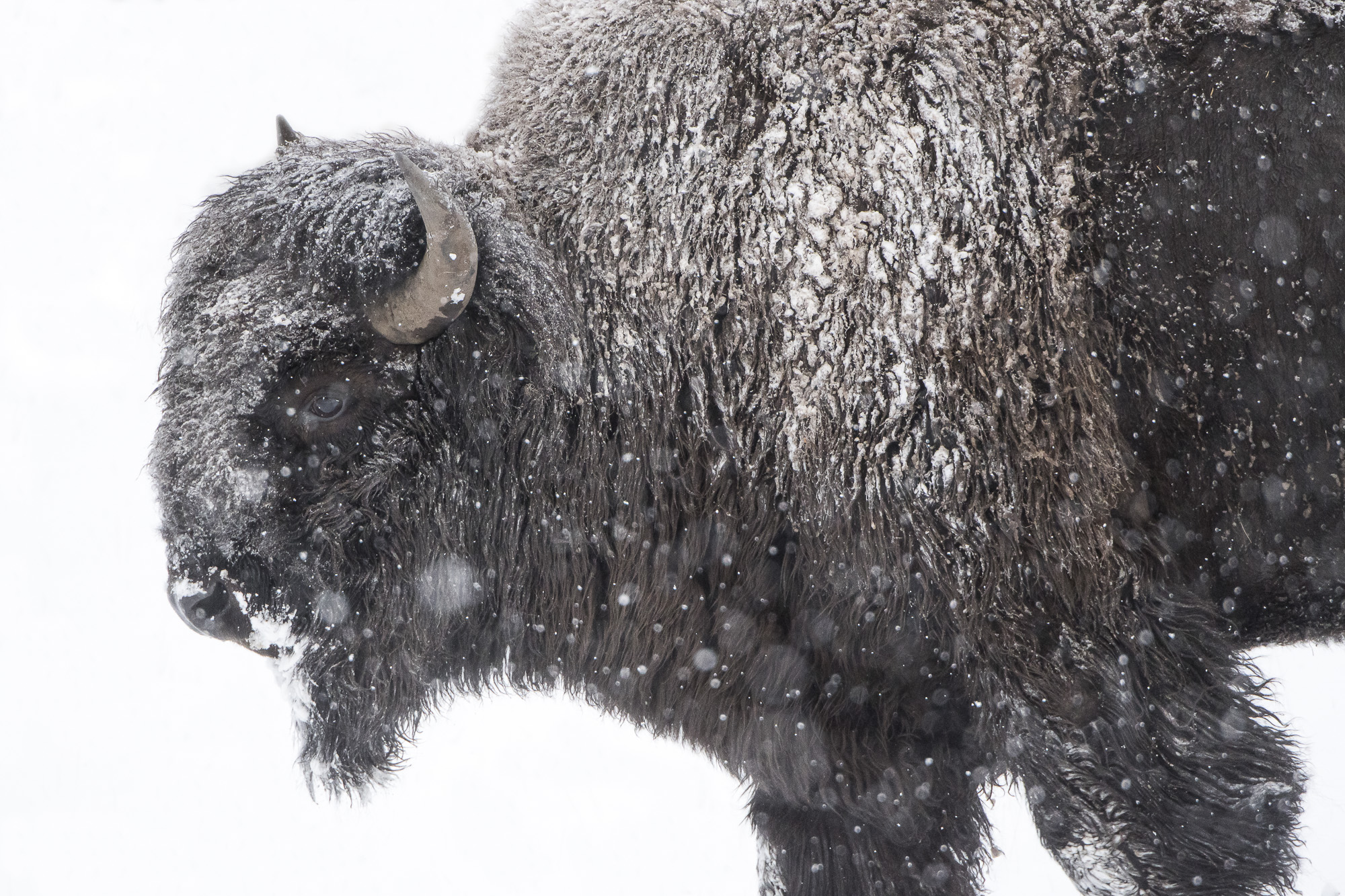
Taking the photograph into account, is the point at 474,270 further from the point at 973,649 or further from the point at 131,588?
the point at 131,588

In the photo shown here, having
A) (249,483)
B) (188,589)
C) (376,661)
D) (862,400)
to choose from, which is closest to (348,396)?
(249,483)

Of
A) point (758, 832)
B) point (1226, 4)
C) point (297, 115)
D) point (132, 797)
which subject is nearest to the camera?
point (1226, 4)

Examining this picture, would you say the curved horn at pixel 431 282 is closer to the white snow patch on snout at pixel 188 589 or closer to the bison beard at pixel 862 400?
the bison beard at pixel 862 400

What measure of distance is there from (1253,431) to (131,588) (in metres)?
5.58

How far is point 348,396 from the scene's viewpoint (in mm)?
2344

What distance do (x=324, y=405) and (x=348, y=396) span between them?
6 centimetres

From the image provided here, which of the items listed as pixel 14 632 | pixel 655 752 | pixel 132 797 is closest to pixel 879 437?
pixel 655 752

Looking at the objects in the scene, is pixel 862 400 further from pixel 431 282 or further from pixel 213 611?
pixel 213 611

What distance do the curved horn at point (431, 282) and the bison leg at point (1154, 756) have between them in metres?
1.55

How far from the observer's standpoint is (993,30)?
2314 millimetres

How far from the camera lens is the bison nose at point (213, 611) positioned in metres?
2.33

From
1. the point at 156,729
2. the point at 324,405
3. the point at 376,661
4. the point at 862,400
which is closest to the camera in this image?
the point at 862,400

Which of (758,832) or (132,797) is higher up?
(758,832)

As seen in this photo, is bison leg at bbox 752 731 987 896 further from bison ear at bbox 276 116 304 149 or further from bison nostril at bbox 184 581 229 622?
bison ear at bbox 276 116 304 149
